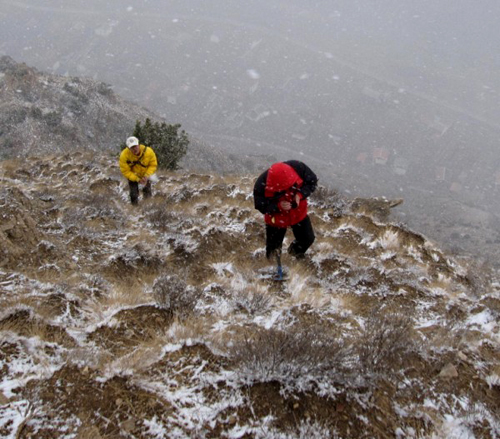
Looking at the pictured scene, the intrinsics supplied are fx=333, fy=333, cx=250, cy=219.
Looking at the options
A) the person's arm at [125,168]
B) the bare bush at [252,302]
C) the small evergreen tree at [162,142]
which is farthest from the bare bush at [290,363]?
the small evergreen tree at [162,142]

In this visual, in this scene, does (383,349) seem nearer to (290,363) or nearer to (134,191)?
(290,363)

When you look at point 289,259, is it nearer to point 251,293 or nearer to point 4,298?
point 251,293

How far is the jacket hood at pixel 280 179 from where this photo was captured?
4.14 meters

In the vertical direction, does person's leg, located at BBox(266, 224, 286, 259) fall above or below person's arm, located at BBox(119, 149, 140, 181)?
above

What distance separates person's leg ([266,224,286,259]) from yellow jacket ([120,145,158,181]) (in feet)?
11.3

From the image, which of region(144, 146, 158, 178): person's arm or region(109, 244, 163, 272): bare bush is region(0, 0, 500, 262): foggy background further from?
region(109, 244, 163, 272): bare bush

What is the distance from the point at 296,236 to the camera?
4863mm

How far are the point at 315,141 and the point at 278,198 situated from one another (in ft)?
296

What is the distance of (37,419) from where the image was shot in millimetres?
2078

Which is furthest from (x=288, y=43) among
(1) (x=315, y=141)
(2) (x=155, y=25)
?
(1) (x=315, y=141)

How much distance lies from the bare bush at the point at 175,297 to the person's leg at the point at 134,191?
14.3 feet

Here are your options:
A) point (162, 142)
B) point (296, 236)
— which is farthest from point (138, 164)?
point (162, 142)

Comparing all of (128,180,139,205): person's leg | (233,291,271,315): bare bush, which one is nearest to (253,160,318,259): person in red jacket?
(233,291,271,315): bare bush

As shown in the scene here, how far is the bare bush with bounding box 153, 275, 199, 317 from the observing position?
3430mm
